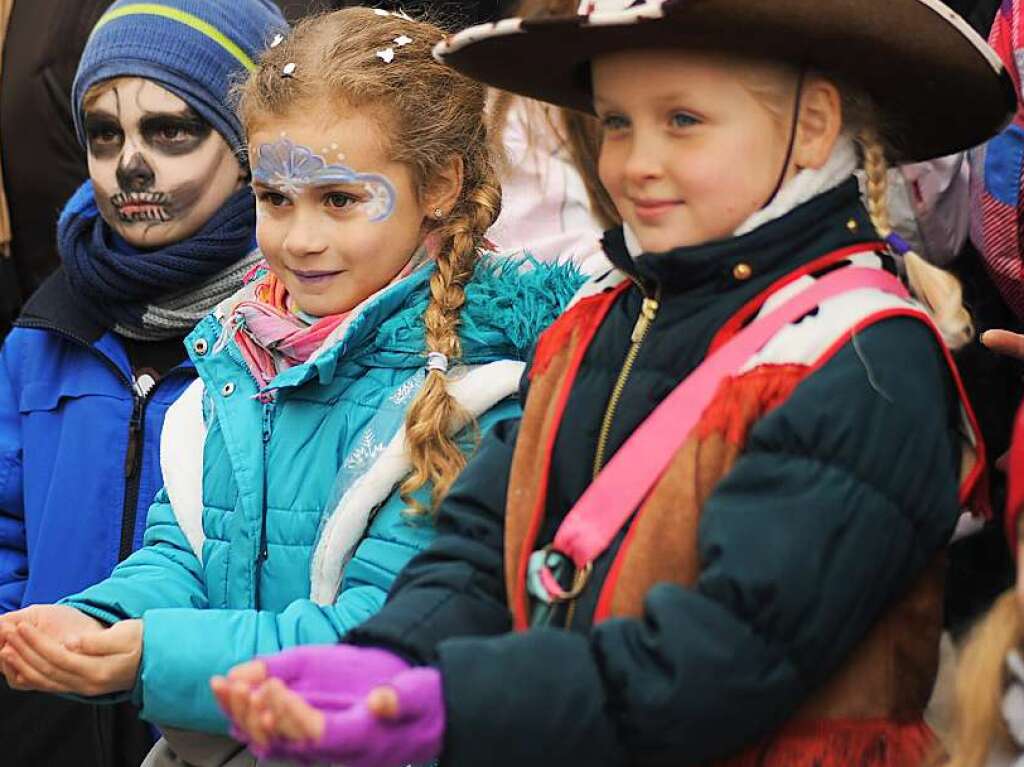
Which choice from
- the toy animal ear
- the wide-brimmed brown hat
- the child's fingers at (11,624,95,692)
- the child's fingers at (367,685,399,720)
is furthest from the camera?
the child's fingers at (11,624,95,692)

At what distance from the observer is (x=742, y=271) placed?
238cm

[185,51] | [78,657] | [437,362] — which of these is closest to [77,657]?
[78,657]

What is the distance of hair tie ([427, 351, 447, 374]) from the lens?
308cm

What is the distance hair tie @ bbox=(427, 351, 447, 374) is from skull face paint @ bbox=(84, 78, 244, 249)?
1.05m

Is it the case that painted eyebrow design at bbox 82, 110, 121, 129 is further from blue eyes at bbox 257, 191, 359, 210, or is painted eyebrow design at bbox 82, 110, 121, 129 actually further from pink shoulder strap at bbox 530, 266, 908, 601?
pink shoulder strap at bbox 530, 266, 908, 601

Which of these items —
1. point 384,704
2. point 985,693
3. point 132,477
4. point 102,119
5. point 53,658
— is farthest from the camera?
point 102,119

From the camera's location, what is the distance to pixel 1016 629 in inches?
87.9

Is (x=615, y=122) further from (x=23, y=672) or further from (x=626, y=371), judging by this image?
(x=23, y=672)

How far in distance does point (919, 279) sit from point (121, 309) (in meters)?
2.06

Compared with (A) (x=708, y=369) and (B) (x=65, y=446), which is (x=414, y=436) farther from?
(B) (x=65, y=446)

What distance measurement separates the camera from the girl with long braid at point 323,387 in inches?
115

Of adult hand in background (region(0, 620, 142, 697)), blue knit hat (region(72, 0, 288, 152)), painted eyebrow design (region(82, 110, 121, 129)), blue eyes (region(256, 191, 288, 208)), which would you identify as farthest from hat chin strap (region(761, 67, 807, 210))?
painted eyebrow design (region(82, 110, 121, 129))

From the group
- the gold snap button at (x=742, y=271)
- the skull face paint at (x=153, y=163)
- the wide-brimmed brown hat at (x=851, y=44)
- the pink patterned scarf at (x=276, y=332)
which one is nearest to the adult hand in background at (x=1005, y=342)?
the wide-brimmed brown hat at (x=851, y=44)

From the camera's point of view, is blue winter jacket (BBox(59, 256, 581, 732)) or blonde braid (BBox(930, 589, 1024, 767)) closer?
blonde braid (BBox(930, 589, 1024, 767))
